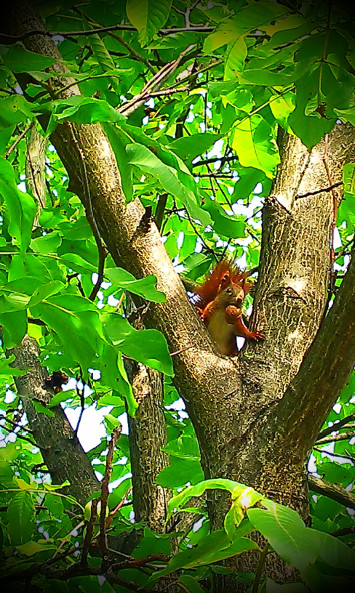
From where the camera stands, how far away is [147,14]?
99 cm

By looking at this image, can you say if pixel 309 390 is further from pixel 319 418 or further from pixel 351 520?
pixel 351 520

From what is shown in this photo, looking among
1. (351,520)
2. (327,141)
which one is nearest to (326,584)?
(351,520)

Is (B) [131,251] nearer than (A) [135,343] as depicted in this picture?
No

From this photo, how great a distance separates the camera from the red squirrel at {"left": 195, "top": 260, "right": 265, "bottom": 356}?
2.28m

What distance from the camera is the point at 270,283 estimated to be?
171cm

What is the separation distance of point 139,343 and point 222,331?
128cm

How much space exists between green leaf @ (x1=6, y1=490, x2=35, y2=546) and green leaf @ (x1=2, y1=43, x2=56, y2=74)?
2.56 ft

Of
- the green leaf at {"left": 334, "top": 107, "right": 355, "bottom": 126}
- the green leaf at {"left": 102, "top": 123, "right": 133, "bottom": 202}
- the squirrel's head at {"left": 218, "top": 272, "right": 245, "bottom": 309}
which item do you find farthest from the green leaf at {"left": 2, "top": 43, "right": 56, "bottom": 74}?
the squirrel's head at {"left": 218, "top": 272, "right": 245, "bottom": 309}

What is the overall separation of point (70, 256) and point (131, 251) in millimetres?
257

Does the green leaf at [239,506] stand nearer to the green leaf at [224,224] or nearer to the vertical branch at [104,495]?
the vertical branch at [104,495]

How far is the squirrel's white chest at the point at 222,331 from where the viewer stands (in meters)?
2.28

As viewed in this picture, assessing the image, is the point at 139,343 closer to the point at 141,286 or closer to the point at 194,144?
the point at 141,286

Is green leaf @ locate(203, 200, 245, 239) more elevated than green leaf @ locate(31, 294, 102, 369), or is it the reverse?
green leaf @ locate(203, 200, 245, 239)

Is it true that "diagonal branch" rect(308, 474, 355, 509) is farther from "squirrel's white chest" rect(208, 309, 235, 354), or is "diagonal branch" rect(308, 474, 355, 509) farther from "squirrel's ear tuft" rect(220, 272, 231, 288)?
"squirrel's ear tuft" rect(220, 272, 231, 288)
